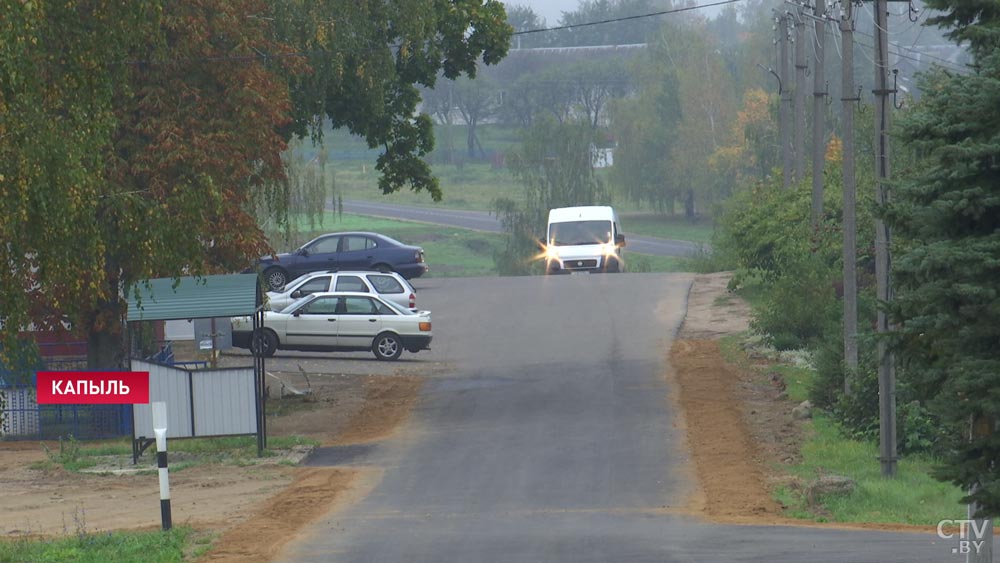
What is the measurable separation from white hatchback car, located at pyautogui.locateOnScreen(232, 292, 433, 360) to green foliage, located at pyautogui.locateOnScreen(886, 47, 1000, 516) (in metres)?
20.8

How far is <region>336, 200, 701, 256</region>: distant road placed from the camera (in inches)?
3538

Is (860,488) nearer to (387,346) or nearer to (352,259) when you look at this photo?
(387,346)

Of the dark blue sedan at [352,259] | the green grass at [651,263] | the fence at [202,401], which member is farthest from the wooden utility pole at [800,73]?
the green grass at [651,263]

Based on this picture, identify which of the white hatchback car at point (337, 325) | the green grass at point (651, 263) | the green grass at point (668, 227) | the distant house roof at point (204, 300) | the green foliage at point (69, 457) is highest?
the distant house roof at point (204, 300)

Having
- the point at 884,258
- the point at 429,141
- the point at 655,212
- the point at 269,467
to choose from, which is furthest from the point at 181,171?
the point at 655,212

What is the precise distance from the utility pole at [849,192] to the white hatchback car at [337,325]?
1035 centimetres

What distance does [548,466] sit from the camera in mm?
18766

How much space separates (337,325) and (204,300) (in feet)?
30.2

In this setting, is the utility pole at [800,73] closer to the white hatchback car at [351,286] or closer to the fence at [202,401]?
the white hatchback car at [351,286]

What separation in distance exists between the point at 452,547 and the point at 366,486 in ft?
15.1

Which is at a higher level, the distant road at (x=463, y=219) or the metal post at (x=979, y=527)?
the metal post at (x=979, y=527)

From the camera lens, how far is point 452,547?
1350 cm

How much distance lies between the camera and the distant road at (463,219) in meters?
89.9

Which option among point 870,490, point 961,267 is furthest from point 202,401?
point 961,267
